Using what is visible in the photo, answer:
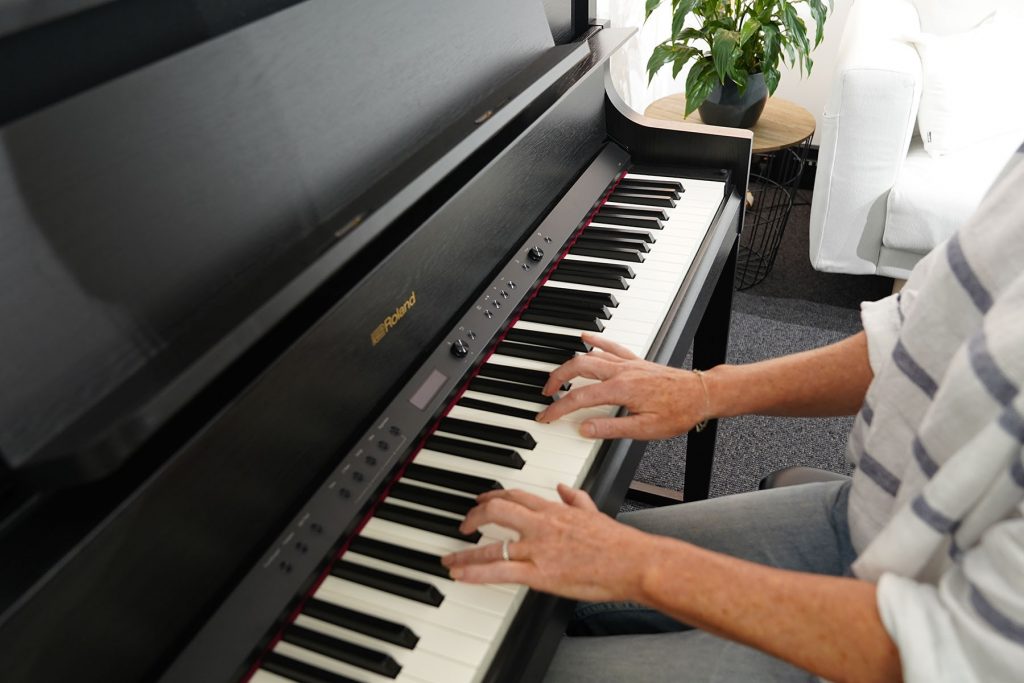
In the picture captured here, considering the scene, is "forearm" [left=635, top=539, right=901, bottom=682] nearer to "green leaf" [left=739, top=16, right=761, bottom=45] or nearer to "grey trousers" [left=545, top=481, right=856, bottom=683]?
"grey trousers" [left=545, top=481, right=856, bottom=683]

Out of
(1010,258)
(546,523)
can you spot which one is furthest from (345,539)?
(1010,258)

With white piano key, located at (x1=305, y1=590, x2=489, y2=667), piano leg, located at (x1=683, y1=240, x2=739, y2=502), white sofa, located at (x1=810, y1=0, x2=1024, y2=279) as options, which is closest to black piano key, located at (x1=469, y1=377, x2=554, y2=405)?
white piano key, located at (x1=305, y1=590, x2=489, y2=667)

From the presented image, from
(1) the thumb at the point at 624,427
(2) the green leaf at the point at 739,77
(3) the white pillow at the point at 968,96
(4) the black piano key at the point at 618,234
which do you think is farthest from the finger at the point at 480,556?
(3) the white pillow at the point at 968,96

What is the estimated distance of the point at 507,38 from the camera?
1202 mm

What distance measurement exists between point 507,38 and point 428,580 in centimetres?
82

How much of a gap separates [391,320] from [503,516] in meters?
0.27

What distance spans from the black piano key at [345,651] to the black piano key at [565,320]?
54cm

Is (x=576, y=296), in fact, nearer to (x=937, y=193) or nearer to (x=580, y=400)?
(x=580, y=400)

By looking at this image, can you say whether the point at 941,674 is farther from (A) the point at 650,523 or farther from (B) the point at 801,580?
(A) the point at 650,523

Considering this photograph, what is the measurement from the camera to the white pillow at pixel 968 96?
2.24 meters

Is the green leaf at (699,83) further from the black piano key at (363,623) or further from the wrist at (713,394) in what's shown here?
the black piano key at (363,623)

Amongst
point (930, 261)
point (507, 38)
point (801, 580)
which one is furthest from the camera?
point (507, 38)

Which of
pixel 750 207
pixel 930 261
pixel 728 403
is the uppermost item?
pixel 930 261

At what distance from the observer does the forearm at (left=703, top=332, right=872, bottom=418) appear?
1.07 m
